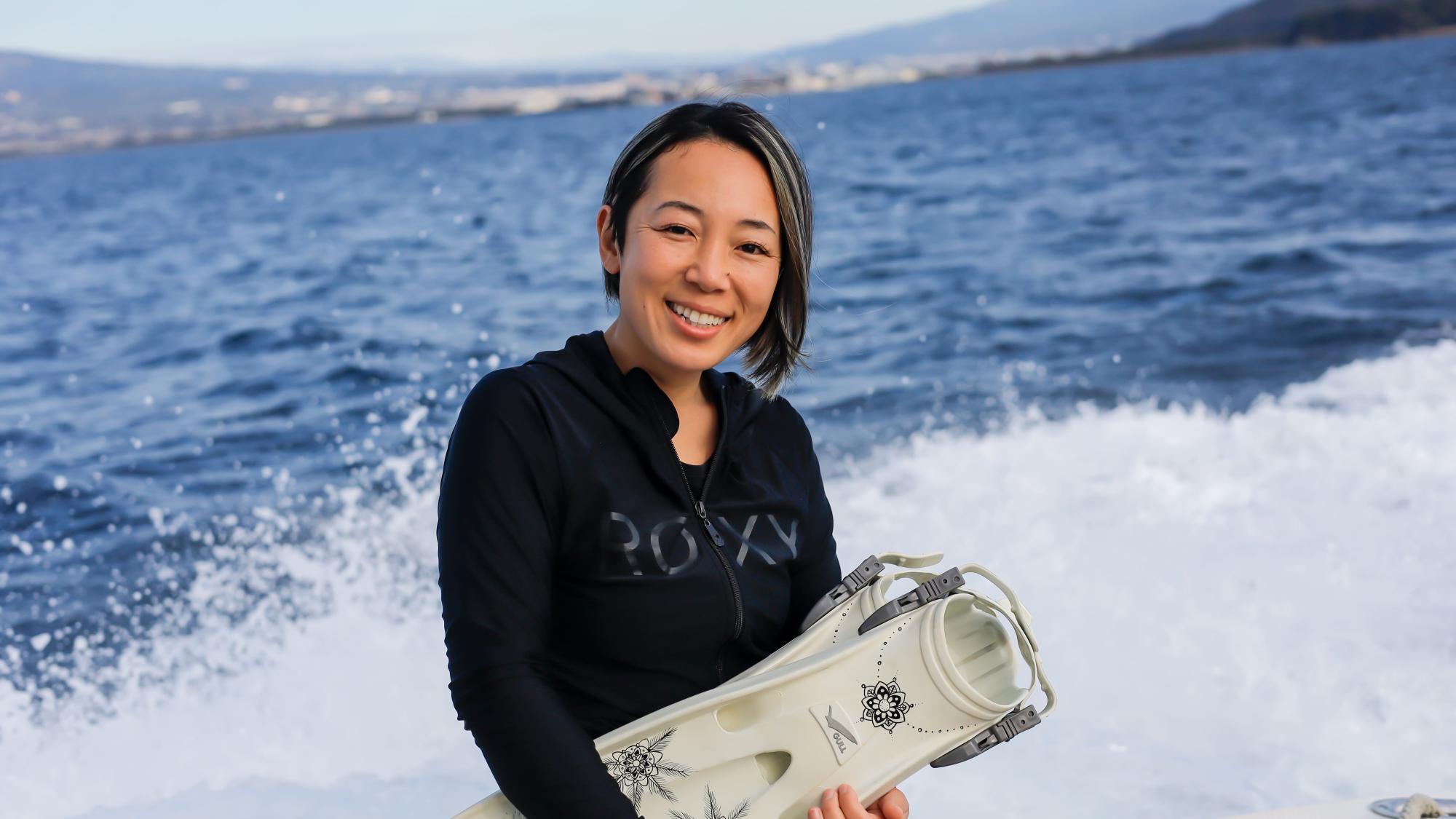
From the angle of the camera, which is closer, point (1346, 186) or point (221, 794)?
point (221, 794)

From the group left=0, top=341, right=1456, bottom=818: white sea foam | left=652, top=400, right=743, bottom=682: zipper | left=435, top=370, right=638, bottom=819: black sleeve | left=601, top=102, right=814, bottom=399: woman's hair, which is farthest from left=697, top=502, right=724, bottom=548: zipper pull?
left=0, top=341, right=1456, bottom=818: white sea foam

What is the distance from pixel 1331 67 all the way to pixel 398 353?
57.4 m

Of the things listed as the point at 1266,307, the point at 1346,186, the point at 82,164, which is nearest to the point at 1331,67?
the point at 1346,186

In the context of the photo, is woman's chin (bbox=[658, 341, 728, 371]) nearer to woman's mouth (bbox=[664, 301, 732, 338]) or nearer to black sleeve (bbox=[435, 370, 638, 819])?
woman's mouth (bbox=[664, 301, 732, 338])

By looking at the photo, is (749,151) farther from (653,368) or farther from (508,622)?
(508,622)

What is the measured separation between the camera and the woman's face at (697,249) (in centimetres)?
192

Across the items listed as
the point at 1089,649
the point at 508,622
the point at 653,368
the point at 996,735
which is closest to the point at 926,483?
the point at 1089,649

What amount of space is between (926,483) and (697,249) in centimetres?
502

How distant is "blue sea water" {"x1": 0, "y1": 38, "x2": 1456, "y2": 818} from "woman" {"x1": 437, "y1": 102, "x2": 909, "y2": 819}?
45cm

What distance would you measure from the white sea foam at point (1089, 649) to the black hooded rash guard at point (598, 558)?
218 cm

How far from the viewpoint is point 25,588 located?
6.08 meters

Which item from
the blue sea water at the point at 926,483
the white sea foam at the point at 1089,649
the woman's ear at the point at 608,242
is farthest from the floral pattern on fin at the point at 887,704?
the white sea foam at the point at 1089,649

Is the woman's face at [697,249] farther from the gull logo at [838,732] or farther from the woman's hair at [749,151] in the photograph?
the gull logo at [838,732]

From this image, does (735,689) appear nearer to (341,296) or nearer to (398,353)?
(398,353)
